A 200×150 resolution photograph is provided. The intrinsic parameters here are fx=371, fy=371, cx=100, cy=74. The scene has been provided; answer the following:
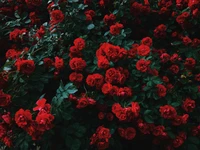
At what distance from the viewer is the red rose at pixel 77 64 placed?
228 centimetres

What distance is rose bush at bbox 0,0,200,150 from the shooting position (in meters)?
2.19

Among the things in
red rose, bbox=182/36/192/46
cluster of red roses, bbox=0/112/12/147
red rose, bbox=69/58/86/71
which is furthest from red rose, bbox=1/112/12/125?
red rose, bbox=182/36/192/46

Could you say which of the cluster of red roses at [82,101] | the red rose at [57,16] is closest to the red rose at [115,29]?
the red rose at [57,16]

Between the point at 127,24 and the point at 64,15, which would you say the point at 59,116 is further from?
the point at 127,24

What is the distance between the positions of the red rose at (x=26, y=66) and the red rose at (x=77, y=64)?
0.78ft

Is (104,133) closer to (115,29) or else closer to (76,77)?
(76,77)

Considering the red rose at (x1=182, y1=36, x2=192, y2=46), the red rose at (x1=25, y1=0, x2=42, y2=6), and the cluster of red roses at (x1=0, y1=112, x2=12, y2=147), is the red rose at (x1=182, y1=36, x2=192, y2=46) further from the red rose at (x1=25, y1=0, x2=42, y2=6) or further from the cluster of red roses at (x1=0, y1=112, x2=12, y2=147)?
the cluster of red roses at (x1=0, y1=112, x2=12, y2=147)

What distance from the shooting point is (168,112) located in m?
2.21

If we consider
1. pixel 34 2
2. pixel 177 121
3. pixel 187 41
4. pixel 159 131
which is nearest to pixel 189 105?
pixel 177 121

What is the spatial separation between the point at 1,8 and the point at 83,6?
83cm

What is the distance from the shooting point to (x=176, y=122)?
2279mm

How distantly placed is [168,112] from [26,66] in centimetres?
90

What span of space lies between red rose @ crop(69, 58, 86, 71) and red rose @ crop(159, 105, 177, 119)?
545 millimetres

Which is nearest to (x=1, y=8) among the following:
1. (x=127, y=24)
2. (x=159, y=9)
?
(x=127, y=24)
